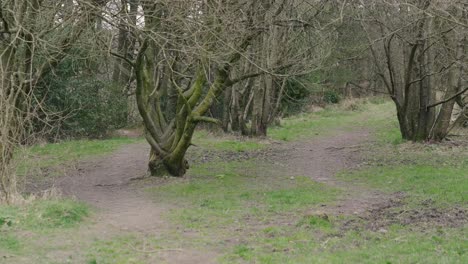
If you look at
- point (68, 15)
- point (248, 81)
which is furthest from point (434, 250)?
point (248, 81)

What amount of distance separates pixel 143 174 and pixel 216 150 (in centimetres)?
423

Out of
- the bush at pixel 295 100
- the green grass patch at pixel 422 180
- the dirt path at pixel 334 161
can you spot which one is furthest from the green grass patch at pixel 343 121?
the green grass patch at pixel 422 180

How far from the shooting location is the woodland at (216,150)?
25.5ft

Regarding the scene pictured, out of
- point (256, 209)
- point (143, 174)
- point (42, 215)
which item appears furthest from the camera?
point (143, 174)

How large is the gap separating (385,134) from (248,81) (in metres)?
5.65

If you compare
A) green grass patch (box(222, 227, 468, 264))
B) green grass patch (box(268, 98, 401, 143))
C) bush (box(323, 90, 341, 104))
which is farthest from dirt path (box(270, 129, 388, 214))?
bush (box(323, 90, 341, 104))

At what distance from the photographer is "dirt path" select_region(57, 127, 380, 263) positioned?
9.07 meters

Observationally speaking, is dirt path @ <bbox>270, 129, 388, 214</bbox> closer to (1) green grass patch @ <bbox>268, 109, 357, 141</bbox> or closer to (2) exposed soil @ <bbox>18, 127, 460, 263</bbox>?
(2) exposed soil @ <bbox>18, 127, 460, 263</bbox>

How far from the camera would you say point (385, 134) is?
75.9 feet

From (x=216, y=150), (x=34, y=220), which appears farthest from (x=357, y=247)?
(x=216, y=150)

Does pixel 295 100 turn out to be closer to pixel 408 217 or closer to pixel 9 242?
pixel 408 217

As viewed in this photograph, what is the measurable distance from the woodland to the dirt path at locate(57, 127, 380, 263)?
2.0 inches

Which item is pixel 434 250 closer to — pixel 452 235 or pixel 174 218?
pixel 452 235

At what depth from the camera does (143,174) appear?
1485 cm
